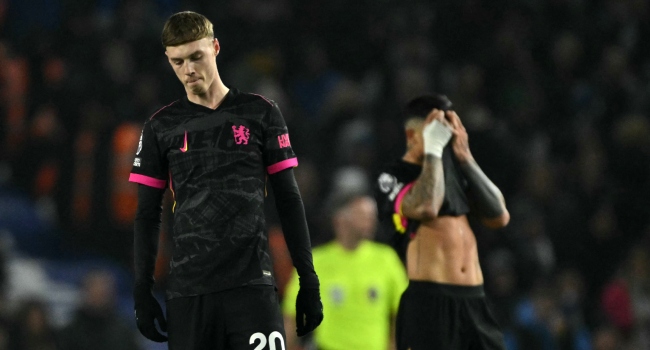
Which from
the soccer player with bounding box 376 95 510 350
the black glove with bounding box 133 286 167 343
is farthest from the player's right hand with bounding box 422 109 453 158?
the black glove with bounding box 133 286 167 343

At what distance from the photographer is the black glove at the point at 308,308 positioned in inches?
158

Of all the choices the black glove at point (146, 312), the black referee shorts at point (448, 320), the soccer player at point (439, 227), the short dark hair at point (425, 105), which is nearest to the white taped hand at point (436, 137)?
the soccer player at point (439, 227)

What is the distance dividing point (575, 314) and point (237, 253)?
616 centimetres

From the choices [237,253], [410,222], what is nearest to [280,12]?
[410,222]

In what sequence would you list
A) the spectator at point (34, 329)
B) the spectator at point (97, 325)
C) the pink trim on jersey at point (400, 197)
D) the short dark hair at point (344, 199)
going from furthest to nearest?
the spectator at point (34, 329) → the spectator at point (97, 325) → the short dark hair at point (344, 199) → the pink trim on jersey at point (400, 197)

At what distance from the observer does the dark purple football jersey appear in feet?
13.0

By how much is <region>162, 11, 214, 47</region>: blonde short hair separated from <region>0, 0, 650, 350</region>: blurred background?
5.03 meters

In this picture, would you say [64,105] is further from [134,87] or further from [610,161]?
[610,161]

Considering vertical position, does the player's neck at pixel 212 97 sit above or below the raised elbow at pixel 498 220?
above

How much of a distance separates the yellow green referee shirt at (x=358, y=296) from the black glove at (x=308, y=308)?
9.03ft

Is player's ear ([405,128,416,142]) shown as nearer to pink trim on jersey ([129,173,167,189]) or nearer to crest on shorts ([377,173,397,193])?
crest on shorts ([377,173,397,193])

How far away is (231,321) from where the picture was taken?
394 cm

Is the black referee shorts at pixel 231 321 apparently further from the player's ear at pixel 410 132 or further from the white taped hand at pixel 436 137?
the player's ear at pixel 410 132

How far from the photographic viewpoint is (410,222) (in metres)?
5.02
